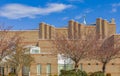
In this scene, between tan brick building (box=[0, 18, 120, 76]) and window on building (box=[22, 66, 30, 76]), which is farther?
window on building (box=[22, 66, 30, 76])

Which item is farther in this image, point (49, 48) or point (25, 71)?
point (49, 48)

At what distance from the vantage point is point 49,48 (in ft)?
276

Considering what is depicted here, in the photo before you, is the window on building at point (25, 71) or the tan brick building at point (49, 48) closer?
the tan brick building at point (49, 48)

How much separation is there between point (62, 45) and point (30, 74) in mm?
24220

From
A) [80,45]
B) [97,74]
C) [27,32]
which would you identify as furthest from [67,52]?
[27,32]

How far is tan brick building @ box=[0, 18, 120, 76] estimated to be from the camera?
230 ft

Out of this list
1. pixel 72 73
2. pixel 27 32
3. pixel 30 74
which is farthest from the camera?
pixel 27 32

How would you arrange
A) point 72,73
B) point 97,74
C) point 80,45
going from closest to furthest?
point 72,73 < point 97,74 < point 80,45

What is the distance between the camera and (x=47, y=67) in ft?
231

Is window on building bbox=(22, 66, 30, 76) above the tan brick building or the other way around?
the other way around

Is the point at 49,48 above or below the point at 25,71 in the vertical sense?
above

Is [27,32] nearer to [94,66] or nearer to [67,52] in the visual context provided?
[94,66]

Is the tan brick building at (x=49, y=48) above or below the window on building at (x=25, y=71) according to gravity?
above

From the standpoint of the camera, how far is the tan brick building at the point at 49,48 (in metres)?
70.1
